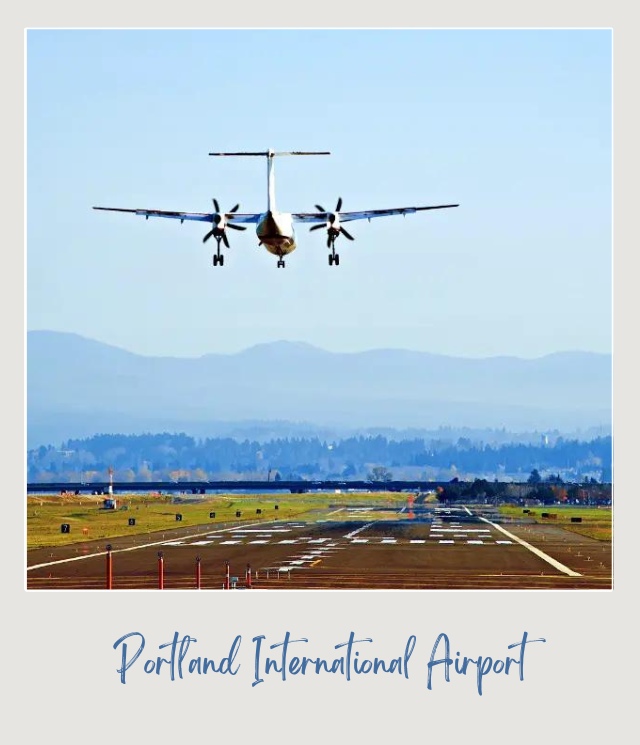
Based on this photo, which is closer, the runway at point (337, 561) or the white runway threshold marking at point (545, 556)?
the runway at point (337, 561)

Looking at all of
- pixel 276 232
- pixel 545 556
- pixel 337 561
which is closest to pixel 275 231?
pixel 276 232

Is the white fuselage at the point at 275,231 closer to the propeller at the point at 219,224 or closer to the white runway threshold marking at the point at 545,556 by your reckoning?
Answer: the propeller at the point at 219,224

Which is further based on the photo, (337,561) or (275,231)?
(337,561)

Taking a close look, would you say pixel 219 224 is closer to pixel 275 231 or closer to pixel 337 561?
pixel 275 231

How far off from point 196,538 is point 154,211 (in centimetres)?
3391

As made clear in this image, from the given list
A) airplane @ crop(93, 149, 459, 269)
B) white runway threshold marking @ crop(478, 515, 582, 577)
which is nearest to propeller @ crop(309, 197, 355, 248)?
airplane @ crop(93, 149, 459, 269)

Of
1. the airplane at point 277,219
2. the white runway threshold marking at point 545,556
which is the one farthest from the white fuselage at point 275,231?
the white runway threshold marking at point 545,556

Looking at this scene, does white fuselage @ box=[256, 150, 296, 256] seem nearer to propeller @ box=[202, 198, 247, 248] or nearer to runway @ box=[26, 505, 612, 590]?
propeller @ box=[202, 198, 247, 248]

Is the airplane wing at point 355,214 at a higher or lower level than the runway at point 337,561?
higher

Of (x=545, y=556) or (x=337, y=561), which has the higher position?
(x=337, y=561)

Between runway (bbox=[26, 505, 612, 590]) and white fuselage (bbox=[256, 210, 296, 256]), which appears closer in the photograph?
runway (bbox=[26, 505, 612, 590])
